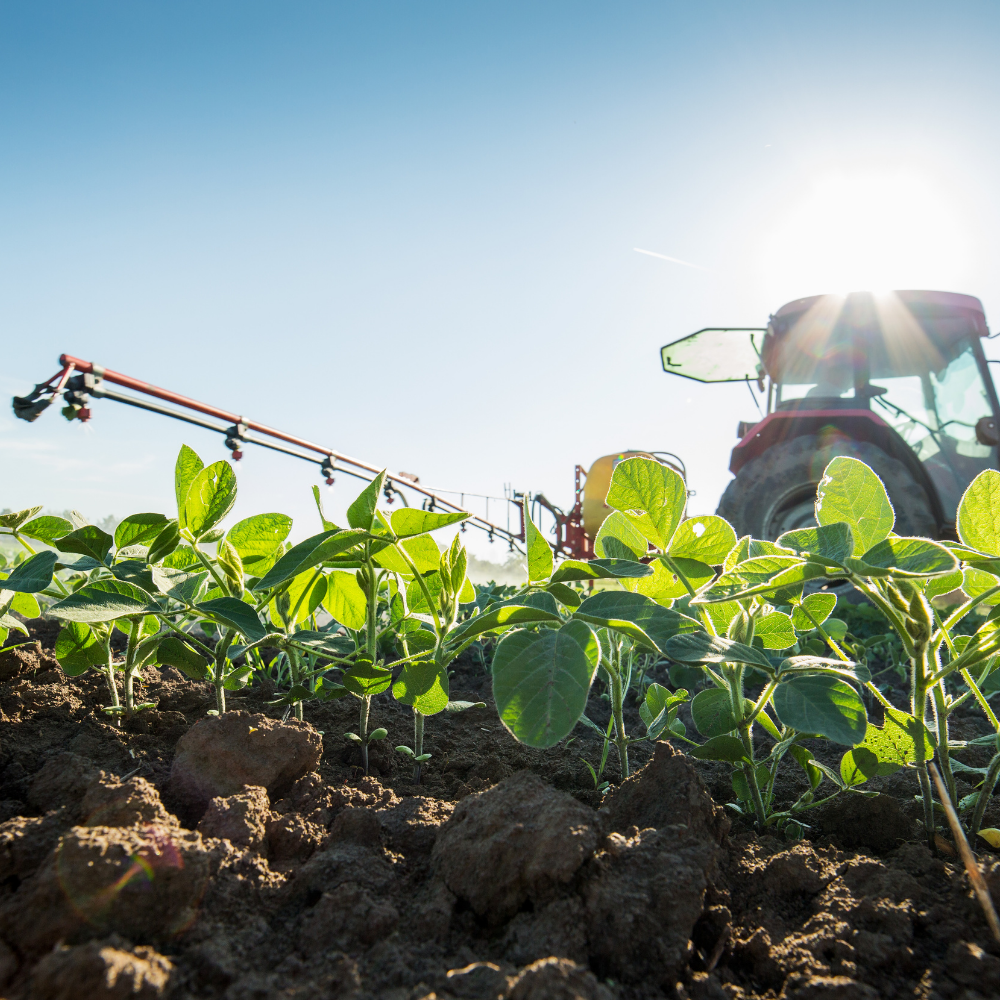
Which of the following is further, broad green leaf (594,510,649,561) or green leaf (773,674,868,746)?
broad green leaf (594,510,649,561)

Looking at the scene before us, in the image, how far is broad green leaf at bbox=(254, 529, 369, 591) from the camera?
2.56 ft

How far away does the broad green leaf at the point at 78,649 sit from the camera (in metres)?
1.19

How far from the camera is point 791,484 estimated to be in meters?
4.56

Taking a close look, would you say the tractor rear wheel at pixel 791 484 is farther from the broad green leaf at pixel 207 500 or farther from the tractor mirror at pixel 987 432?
the broad green leaf at pixel 207 500

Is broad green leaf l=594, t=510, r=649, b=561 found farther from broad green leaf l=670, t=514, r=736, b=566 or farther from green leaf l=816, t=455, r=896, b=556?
green leaf l=816, t=455, r=896, b=556

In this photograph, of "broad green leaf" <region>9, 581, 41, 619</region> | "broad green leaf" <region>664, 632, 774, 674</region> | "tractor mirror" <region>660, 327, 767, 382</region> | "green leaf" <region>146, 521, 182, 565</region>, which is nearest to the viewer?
"broad green leaf" <region>664, 632, 774, 674</region>

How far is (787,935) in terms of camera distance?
672 mm

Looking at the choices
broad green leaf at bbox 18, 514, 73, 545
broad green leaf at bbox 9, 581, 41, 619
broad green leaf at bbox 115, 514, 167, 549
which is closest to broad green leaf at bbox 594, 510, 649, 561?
broad green leaf at bbox 115, 514, 167, 549

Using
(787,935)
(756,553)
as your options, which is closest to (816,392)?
(756,553)

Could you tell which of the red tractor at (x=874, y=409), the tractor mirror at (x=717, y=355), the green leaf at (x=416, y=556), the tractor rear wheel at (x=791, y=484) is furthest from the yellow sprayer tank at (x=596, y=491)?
the green leaf at (x=416, y=556)

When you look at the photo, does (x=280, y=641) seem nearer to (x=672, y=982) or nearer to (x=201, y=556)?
(x=201, y=556)

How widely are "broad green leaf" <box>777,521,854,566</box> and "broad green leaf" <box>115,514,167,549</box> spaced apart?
3.14 feet

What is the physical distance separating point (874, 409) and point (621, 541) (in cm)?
494

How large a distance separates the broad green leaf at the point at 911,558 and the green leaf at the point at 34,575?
3.47 feet
